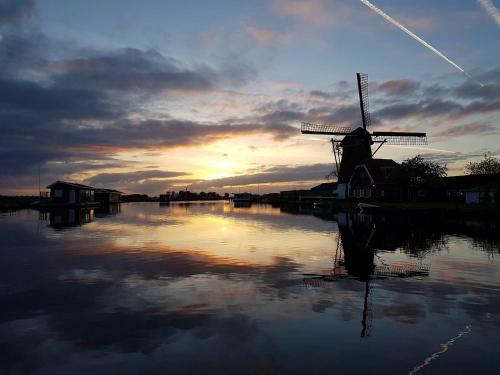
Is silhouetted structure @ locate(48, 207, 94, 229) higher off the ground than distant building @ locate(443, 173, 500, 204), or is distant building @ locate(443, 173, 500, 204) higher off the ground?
distant building @ locate(443, 173, 500, 204)

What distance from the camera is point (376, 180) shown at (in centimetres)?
7862

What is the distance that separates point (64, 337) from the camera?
967cm

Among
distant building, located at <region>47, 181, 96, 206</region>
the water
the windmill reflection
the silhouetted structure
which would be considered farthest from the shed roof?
distant building, located at <region>47, 181, 96, 206</region>

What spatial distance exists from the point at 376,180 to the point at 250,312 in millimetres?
71415

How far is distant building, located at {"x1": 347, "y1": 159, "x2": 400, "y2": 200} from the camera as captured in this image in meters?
77.8

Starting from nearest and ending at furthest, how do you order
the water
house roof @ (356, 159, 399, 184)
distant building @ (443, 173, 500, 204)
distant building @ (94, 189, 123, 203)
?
the water
distant building @ (443, 173, 500, 204)
house roof @ (356, 159, 399, 184)
distant building @ (94, 189, 123, 203)

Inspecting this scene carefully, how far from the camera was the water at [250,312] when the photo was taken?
8.43m

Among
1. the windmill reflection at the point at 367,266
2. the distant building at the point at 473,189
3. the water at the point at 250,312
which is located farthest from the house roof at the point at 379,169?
the water at the point at 250,312

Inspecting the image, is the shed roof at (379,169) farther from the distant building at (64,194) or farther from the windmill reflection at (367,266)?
the distant building at (64,194)

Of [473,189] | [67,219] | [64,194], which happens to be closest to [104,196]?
[64,194]

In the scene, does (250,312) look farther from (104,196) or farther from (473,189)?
(104,196)

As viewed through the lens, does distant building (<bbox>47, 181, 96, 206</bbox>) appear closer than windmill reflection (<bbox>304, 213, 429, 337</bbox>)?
No

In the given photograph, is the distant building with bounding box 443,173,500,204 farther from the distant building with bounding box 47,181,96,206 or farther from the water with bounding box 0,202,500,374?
the distant building with bounding box 47,181,96,206

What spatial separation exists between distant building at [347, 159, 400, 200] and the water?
5570cm
